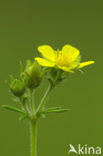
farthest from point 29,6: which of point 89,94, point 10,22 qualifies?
point 89,94

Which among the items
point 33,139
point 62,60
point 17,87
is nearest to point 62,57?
point 62,60

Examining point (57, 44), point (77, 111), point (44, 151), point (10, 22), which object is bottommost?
point (44, 151)

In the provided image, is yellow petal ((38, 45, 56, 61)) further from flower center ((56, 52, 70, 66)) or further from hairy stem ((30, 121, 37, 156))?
hairy stem ((30, 121, 37, 156))

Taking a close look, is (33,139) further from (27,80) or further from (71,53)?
(71,53)

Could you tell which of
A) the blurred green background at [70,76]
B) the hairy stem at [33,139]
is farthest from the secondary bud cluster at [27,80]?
the blurred green background at [70,76]

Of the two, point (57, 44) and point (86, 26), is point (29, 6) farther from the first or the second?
point (57, 44)

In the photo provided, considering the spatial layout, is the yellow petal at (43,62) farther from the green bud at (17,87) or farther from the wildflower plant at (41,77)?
the green bud at (17,87)

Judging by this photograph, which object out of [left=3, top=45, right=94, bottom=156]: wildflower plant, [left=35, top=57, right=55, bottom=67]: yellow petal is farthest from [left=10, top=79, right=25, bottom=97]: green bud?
[left=35, top=57, right=55, bottom=67]: yellow petal
